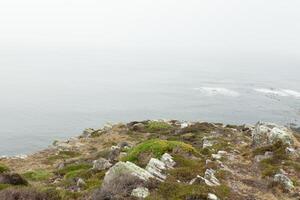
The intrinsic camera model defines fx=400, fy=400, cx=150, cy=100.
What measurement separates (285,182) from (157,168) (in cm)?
530

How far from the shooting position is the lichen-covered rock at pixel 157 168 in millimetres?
13914

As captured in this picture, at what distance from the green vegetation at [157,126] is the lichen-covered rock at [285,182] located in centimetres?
2069

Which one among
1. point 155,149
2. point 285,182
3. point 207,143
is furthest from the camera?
point 207,143

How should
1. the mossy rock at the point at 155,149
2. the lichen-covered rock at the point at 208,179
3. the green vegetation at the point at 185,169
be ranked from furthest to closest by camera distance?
1. the mossy rock at the point at 155,149
2. the green vegetation at the point at 185,169
3. the lichen-covered rock at the point at 208,179

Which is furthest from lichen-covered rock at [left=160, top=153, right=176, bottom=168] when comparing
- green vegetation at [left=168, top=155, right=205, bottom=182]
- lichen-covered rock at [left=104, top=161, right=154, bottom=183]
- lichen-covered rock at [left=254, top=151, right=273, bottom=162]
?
lichen-covered rock at [left=254, top=151, right=273, bottom=162]

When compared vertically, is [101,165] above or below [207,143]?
above

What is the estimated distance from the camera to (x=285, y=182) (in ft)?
52.5

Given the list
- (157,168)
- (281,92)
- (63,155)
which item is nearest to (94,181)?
(157,168)

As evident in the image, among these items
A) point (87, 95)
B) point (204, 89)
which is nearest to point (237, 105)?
point (204, 89)

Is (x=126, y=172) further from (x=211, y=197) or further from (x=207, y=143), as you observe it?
(x=207, y=143)

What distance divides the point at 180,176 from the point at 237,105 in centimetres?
11333

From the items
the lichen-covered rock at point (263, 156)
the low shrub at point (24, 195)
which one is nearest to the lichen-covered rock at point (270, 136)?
the lichen-covered rock at point (263, 156)

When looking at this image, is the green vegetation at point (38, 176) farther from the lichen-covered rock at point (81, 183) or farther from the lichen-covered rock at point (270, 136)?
the lichen-covered rock at point (270, 136)

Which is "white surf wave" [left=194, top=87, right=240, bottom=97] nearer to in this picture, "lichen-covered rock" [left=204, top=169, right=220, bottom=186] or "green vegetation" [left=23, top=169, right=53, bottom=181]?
"green vegetation" [left=23, top=169, right=53, bottom=181]
